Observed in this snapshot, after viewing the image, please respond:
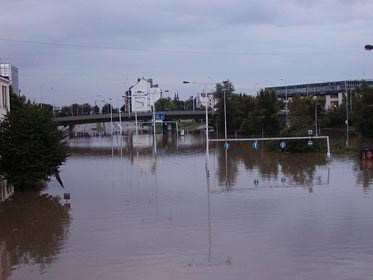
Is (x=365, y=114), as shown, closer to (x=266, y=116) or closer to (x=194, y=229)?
(x=266, y=116)

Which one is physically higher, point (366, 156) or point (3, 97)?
point (3, 97)

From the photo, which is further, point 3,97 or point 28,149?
point 3,97

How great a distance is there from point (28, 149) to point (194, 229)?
14.0m

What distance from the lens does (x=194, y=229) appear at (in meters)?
17.2

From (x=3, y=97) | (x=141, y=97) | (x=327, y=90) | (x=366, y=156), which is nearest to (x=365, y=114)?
(x=366, y=156)

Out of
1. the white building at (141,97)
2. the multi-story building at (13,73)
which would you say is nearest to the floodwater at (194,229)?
A: the multi-story building at (13,73)

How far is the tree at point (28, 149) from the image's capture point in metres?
28.2

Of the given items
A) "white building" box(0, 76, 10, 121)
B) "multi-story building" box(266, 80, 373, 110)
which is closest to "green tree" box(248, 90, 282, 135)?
"multi-story building" box(266, 80, 373, 110)

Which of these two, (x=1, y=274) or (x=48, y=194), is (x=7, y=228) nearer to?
(x=1, y=274)

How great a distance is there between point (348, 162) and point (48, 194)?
24435 millimetres

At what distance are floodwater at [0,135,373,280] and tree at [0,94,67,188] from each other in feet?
3.77

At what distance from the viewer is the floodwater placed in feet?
42.0

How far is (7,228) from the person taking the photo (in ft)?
61.2

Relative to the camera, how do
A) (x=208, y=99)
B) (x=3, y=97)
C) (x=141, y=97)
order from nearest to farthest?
(x=3, y=97) → (x=208, y=99) → (x=141, y=97)
